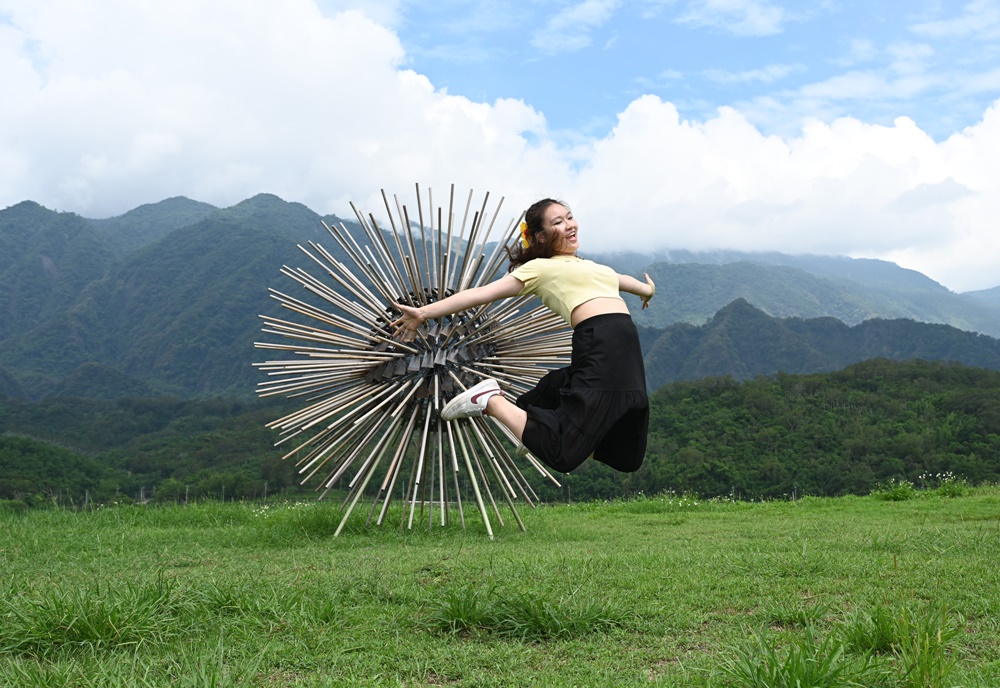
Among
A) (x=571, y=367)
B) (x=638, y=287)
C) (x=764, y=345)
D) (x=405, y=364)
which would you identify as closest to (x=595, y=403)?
(x=571, y=367)

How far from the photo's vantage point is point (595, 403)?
4574 mm

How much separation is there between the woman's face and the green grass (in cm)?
188

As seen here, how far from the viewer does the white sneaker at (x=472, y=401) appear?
16.0 feet

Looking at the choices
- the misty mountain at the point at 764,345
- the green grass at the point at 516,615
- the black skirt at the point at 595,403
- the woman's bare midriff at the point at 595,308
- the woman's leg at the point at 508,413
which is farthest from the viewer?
the misty mountain at the point at 764,345

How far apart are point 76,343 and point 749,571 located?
19003cm

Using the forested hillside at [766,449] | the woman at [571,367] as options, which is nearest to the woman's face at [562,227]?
the woman at [571,367]

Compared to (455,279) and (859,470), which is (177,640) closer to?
(455,279)

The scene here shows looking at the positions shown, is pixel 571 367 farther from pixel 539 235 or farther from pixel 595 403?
pixel 539 235

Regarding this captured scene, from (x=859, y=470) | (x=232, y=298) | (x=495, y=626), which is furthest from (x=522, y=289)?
(x=232, y=298)

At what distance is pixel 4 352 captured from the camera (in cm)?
16700

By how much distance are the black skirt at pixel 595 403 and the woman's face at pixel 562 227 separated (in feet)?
1.63

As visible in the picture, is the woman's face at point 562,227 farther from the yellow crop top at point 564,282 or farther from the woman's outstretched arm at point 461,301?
the woman's outstretched arm at point 461,301

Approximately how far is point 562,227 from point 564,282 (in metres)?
0.38

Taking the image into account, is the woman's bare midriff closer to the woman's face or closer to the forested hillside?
the woman's face
